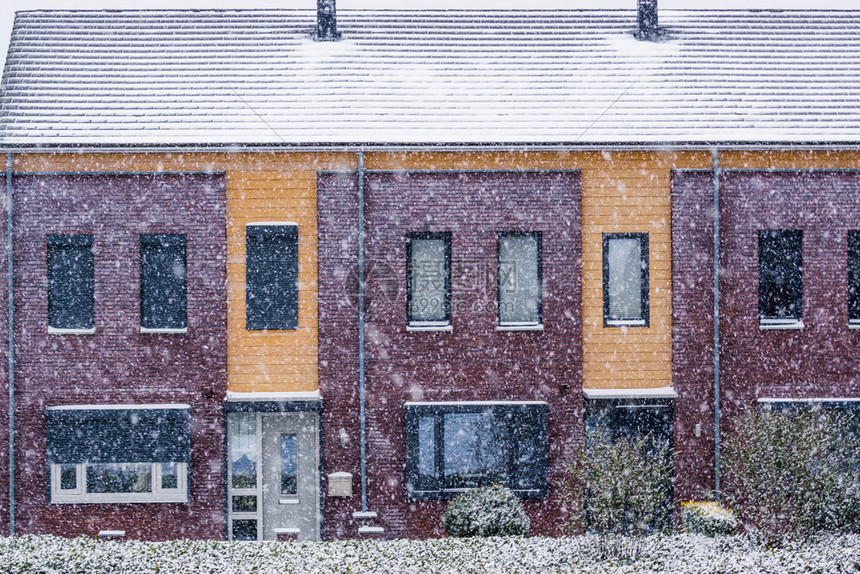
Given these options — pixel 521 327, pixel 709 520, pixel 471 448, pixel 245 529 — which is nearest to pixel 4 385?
pixel 245 529

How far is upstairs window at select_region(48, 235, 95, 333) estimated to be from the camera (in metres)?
13.1

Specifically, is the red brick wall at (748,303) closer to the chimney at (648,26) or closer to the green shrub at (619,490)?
the green shrub at (619,490)

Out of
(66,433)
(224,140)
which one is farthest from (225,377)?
(224,140)

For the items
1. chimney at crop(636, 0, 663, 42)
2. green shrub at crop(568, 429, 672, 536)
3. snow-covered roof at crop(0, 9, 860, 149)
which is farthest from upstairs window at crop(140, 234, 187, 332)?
chimney at crop(636, 0, 663, 42)

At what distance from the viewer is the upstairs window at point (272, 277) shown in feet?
43.3

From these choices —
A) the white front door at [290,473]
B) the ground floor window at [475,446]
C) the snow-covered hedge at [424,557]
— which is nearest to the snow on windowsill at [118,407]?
the white front door at [290,473]

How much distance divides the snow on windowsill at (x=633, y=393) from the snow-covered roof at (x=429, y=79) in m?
4.32

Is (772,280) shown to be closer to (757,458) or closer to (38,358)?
(757,458)

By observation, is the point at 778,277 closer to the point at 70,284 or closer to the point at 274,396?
the point at 274,396

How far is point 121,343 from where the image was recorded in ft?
42.8

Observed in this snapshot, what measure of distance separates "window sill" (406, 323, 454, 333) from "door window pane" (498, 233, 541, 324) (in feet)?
3.34

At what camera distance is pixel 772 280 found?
13.8 m

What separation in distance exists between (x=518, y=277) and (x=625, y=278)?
6.24 ft

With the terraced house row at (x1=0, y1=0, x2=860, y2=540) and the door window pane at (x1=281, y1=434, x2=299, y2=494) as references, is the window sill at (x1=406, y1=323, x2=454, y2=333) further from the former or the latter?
the door window pane at (x1=281, y1=434, x2=299, y2=494)
